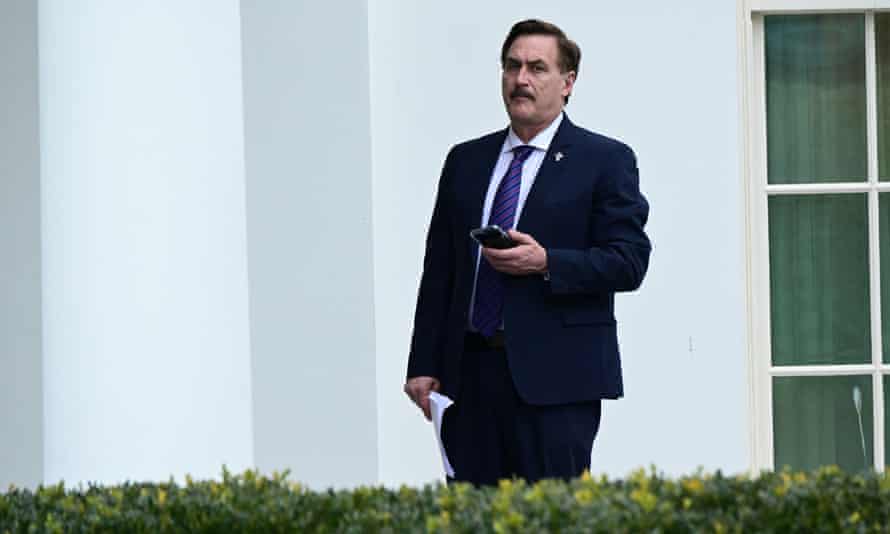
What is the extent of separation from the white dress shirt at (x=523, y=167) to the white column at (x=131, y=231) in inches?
39.3

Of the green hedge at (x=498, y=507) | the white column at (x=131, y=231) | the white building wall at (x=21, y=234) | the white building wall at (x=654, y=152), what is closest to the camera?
the green hedge at (x=498, y=507)

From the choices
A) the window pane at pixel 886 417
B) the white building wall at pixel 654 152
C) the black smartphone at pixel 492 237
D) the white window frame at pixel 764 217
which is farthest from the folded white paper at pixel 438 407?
the window pane at pixel 886 417

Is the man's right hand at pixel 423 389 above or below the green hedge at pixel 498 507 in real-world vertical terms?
above

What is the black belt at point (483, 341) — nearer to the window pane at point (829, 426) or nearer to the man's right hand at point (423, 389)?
the man's right hand at point (423, 389)

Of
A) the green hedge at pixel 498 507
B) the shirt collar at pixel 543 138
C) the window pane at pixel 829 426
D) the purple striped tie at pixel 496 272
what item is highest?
the shirt collar at pixel 543 138

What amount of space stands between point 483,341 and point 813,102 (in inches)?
108

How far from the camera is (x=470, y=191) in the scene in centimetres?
554

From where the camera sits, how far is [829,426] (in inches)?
297

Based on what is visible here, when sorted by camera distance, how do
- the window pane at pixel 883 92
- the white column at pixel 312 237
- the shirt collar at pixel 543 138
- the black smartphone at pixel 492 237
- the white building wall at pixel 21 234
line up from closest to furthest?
the black smartphone at pixel 492 237 → the shirt collar at pixel 543 138 → the white building wall at pixel 21 234 → the white column at pixel 312 237 → the window pane at pixel 883 92

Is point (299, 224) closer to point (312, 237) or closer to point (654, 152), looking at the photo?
point (312, 237)

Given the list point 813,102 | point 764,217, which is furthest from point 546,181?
point 813,102

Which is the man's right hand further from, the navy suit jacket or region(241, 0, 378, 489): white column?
region(241, 0, 378, 489): white column

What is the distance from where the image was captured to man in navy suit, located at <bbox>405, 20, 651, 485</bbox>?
5.27 meters

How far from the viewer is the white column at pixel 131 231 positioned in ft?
19.1
